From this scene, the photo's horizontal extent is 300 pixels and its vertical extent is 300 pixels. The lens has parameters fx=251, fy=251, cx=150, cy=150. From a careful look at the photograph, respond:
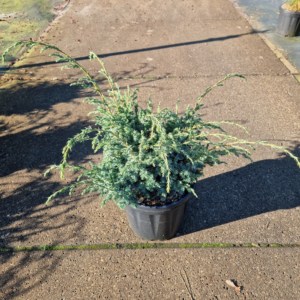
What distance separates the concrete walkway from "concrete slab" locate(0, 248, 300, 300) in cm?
1

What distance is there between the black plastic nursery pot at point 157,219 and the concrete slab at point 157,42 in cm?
414

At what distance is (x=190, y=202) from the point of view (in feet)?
11.9

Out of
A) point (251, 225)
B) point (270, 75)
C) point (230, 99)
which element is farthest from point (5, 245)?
point (270, 75)

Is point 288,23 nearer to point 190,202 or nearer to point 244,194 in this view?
point 244,194

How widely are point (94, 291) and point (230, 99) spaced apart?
14.4 ft

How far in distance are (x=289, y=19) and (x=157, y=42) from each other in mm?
3800

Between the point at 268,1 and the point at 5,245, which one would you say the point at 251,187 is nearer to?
the point at 5,245

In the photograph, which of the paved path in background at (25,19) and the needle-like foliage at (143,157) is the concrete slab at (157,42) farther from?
the needle-like foliage at (143,157)

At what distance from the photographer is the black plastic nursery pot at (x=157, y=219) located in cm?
266

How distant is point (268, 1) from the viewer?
32.6 ft

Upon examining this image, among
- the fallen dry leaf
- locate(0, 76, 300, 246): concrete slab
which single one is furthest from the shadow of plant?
the fallen dry leaf

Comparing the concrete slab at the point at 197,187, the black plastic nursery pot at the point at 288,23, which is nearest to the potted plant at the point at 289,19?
the black plastic nursery pot at the point at 288,23

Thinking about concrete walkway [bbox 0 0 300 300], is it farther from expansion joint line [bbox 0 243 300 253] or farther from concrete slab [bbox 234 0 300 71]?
concrete slab [bbox 234 0 300 71]

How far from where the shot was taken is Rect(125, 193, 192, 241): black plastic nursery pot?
8.74 feet
